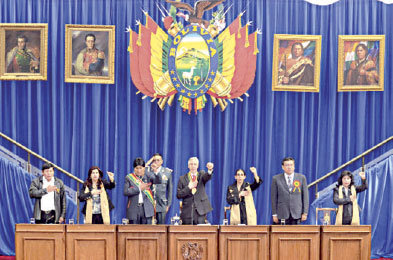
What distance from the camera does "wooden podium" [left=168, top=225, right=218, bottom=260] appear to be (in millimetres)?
7395

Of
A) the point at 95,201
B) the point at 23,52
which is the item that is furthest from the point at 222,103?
the point at 23,52

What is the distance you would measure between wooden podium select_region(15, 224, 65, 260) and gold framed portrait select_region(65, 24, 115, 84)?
2736 mm

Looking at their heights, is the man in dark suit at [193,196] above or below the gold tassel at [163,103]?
below

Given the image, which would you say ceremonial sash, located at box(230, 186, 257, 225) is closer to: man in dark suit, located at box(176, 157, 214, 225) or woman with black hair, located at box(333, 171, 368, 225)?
man in dark suit, located at box(176, 157, 214, 225)

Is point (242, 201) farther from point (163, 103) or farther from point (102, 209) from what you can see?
point (163, 103)

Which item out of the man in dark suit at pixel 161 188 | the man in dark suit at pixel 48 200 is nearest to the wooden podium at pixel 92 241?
the man in dark suit at pixel 48 200

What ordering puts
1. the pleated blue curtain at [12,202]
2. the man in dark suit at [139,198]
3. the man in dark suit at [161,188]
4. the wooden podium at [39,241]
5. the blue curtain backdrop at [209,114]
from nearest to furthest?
the wooden podium at [39,241] → the man in dark suit at [139,198] → the man in dark suit at [161,188] → the pleated blue curtain at [12,202] → the blue curtain backdrop at [209,114]

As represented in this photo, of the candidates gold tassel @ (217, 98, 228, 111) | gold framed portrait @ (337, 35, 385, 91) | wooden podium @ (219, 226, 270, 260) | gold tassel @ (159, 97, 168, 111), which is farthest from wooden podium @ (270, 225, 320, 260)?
gold tassel @ (159, 97, 168, 111)

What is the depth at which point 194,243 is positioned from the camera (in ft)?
24.3

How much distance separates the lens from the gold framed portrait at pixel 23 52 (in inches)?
372

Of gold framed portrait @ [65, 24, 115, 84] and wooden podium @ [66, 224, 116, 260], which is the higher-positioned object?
gold framed portrait @ [65, 24, 115, 84]

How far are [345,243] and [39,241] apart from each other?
3.46m

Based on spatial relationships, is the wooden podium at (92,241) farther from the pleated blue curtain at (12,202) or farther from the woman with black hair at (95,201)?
the pleated blue curtain at (12,202)

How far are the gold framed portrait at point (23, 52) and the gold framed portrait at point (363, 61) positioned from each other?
4.27m
